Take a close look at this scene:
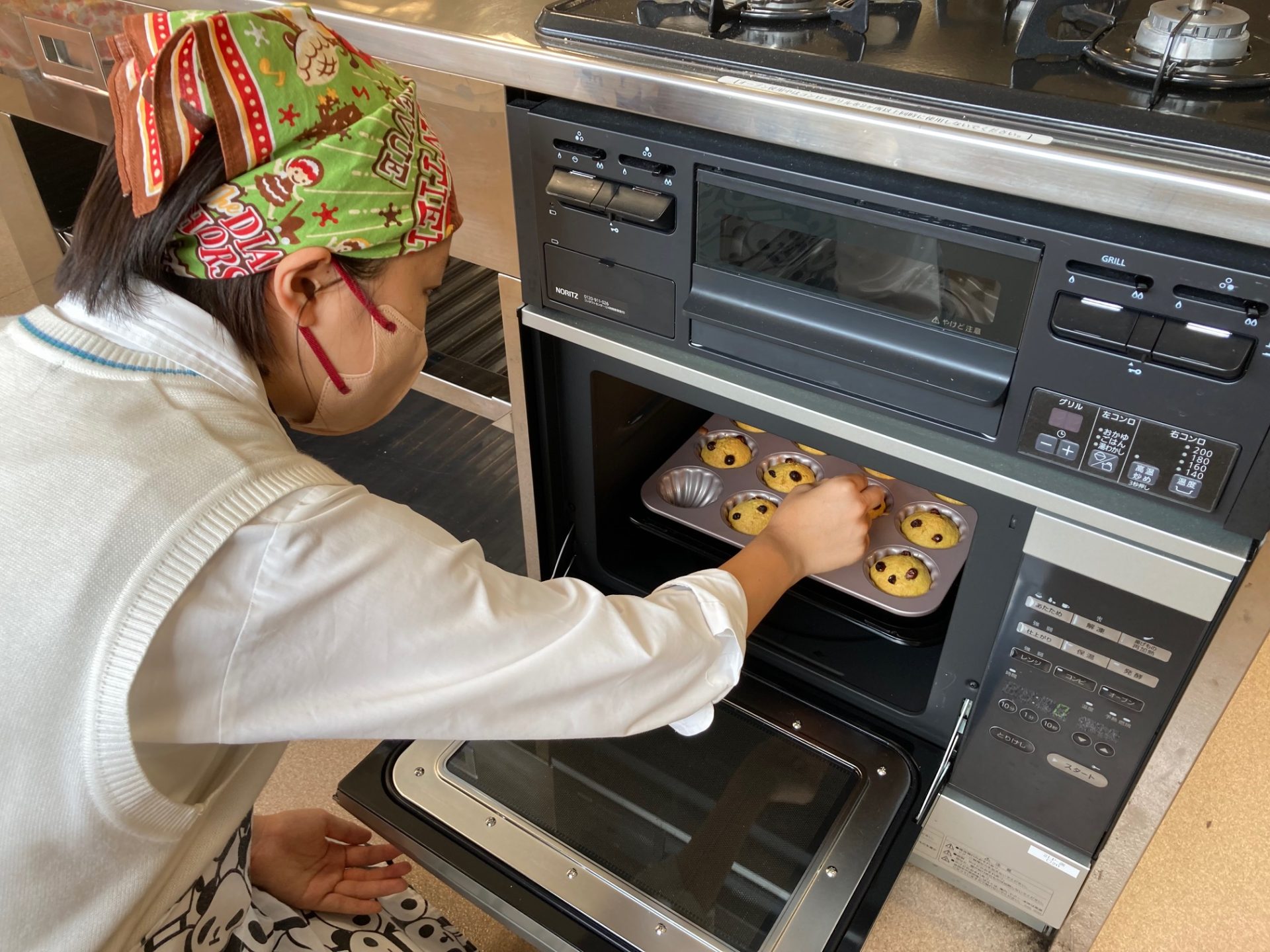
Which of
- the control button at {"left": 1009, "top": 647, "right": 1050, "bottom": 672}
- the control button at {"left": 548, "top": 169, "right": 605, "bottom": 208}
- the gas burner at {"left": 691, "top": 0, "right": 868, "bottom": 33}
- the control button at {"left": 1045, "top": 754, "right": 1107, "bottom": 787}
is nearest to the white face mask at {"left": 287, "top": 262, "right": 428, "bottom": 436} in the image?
the control button at {"left": 548, "top": 169, "right": 605, "bottom": 208}

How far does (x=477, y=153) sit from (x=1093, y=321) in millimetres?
545

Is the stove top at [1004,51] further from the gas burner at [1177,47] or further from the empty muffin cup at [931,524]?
the empty muffin cup at [931,524]

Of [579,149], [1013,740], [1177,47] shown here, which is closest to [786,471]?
[1013,740]

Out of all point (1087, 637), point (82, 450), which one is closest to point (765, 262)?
point (1087, 637)

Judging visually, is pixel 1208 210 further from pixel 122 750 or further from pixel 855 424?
pixel 122 750

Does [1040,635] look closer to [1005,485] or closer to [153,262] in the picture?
[1005,485]

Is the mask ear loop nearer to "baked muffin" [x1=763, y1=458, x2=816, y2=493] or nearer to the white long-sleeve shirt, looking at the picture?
the white long-sleeve shirt

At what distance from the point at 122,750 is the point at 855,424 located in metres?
0.57

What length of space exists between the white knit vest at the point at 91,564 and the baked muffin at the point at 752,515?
2.01 ft

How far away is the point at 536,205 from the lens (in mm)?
905

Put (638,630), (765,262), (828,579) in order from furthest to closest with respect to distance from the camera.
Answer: (828,579) → (765,262) → (638,630)

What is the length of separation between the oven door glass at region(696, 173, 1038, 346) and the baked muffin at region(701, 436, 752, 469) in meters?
0.43

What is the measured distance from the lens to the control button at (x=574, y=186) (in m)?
0.84

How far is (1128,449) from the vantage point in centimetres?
71
